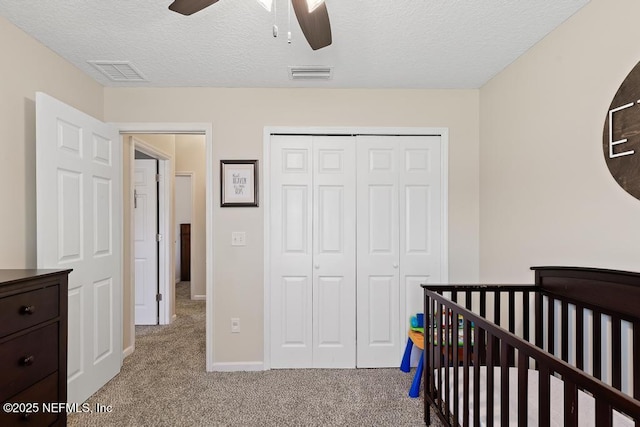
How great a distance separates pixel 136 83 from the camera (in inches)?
102

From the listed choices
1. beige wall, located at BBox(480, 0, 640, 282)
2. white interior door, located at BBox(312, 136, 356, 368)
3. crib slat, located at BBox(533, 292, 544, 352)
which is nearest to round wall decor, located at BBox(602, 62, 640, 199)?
beige wall, located at BBox(480, 0, 640, 282)

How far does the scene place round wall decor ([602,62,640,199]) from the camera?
1401 millimetres

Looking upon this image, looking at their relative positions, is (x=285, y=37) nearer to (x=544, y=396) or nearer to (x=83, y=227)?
(x=83, y=227)

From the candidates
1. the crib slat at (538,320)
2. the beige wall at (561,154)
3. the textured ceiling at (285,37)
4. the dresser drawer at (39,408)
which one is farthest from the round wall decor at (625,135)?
the dresser drawer at (39,408)

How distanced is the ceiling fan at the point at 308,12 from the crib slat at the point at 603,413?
1.49 metres

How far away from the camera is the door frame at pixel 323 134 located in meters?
2.69

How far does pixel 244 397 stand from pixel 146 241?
2.37 m

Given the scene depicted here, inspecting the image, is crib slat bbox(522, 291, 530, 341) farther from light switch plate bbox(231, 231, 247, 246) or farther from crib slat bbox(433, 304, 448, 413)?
light switch plate bbox(231, 231, 247, 246)

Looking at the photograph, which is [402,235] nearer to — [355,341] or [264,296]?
[355,341]

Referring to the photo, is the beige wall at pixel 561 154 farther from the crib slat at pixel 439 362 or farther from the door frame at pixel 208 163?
the door frame at pixel 208 163

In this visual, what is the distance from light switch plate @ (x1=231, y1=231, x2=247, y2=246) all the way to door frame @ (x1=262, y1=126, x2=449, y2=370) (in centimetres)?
17

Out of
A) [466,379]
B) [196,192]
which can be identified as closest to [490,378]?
[466,379]

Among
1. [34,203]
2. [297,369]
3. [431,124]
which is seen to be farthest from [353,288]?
[34,203]

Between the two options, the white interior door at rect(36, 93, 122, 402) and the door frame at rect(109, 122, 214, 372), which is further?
the door frame at rect(109, 122, 214, 372)
